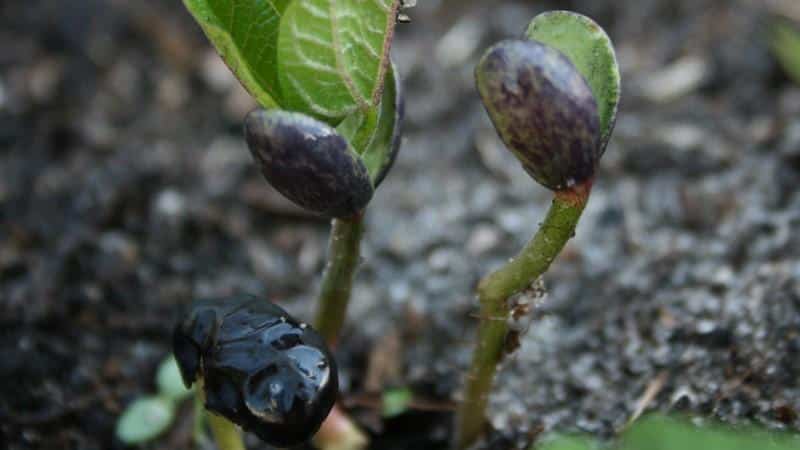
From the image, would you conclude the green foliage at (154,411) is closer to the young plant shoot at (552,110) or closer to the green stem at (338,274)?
the green stem at (338,274)

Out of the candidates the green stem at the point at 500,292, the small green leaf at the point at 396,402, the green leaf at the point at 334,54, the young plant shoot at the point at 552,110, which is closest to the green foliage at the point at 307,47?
the green leaf at the point at 334,54

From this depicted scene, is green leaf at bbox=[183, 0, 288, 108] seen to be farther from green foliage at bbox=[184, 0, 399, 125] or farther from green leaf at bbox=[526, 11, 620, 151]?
green leaf at bbox=[526, 11, 620, 151]

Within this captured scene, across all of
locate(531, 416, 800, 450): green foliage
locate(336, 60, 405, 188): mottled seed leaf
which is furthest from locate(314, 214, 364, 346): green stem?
locate(531, 416, 800, 450): green foliage

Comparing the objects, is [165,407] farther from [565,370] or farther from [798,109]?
[798,109]

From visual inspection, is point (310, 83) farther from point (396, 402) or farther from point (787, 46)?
point (787, 46)

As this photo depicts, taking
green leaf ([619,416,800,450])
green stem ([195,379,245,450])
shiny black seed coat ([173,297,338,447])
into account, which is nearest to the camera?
green leaf ([619,416,800,450])

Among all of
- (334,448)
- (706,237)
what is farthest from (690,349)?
(334,448)
